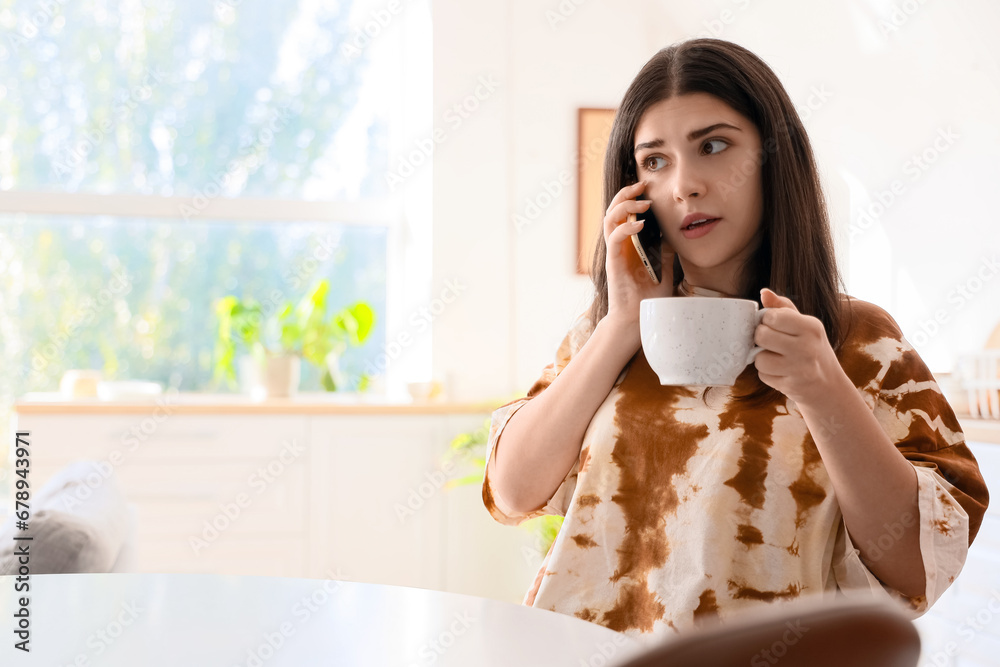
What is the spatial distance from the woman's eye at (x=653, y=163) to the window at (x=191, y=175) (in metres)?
2.51

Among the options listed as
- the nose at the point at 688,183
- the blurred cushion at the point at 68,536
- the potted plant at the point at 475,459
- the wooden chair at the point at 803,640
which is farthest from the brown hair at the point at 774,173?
the potted plant at the point at 475,459

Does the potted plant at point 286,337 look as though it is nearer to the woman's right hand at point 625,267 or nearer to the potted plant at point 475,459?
the potted plant at point 475,459

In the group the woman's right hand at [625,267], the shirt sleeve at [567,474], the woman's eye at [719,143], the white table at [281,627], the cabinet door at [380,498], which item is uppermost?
the woman's eye at [719,143]

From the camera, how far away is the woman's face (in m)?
1.07

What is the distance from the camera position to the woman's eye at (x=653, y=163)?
1.13m

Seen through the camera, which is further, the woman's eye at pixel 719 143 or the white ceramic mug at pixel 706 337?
the woman's eye at pixel 719 143

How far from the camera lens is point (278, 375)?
3.45m

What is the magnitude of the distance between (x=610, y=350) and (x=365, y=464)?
88.2 inches

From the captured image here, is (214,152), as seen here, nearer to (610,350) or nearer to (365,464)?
(365,464)

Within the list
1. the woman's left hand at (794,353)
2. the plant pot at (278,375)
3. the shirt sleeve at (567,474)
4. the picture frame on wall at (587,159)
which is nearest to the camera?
the woman's left hand at (794,353)

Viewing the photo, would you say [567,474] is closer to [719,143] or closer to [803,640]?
[719,143]

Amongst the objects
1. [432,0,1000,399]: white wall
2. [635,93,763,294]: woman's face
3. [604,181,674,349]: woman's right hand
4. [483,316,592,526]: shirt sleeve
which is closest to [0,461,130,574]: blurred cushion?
[483,316,592,526]: shirt sleeve

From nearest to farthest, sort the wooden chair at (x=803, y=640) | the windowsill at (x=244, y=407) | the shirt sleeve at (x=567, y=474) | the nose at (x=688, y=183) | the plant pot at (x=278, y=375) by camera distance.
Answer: the wooden chair at (x=803, y=640)
the nose at (x=688, y=183)
the shirt sleeve at (x=567, y=474)
the windowsill at (x=244, y=407)
the plant pot at (x=278, y=375)

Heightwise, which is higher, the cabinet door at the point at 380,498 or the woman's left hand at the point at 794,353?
the woman's left hand at the point at 794,353
